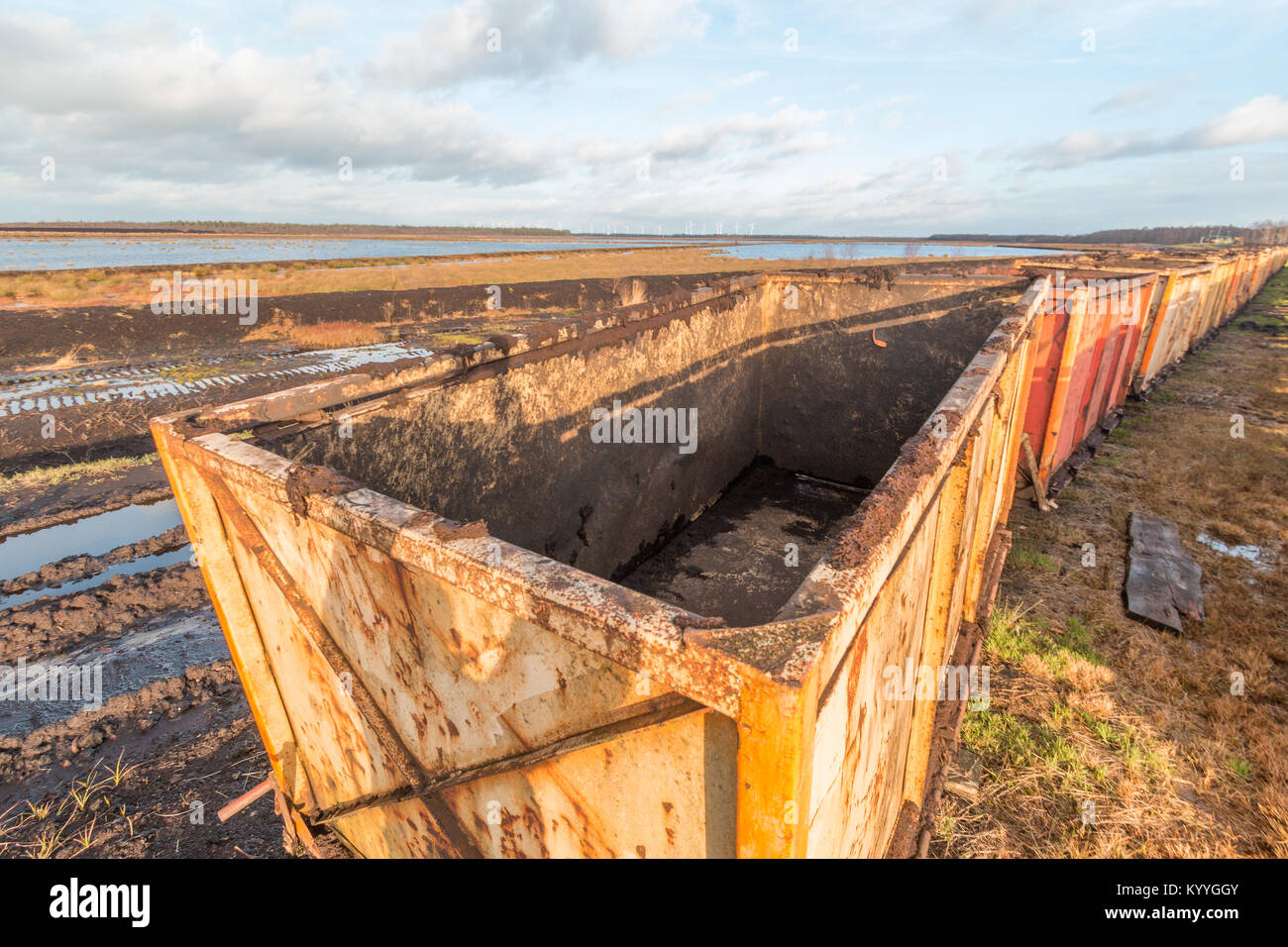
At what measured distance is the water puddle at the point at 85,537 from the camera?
17.5 feet

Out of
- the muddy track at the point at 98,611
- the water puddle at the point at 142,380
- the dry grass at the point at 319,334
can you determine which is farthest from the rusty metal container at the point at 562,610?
the dry grass at the point at 319,334

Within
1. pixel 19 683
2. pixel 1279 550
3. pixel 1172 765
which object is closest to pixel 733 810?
pixel 1172 765

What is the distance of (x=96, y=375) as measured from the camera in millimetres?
12945

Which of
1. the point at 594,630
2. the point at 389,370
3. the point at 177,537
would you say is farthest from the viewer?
the point at 177,537

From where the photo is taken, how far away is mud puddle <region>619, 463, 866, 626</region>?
421 cm

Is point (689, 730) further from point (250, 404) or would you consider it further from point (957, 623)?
point (957, 623)

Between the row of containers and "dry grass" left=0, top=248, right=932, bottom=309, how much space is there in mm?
21731

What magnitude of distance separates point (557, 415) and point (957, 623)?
2.40 metres

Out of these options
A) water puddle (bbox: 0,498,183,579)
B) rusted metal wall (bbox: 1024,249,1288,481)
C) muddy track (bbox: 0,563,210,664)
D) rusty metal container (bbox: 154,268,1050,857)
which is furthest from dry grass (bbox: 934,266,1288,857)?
water puddle (bbox: 0,498,183,579)

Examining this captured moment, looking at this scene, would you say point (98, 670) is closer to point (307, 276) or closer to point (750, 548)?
point (750, 548)

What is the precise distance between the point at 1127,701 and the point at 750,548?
2.46 meters

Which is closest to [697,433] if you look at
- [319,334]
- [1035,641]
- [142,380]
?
[1035,641]

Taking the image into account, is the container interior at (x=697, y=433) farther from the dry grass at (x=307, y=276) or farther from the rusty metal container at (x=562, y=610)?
the dry grass at (x=307, y=276)

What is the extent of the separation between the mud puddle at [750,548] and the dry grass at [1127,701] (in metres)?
1.37
